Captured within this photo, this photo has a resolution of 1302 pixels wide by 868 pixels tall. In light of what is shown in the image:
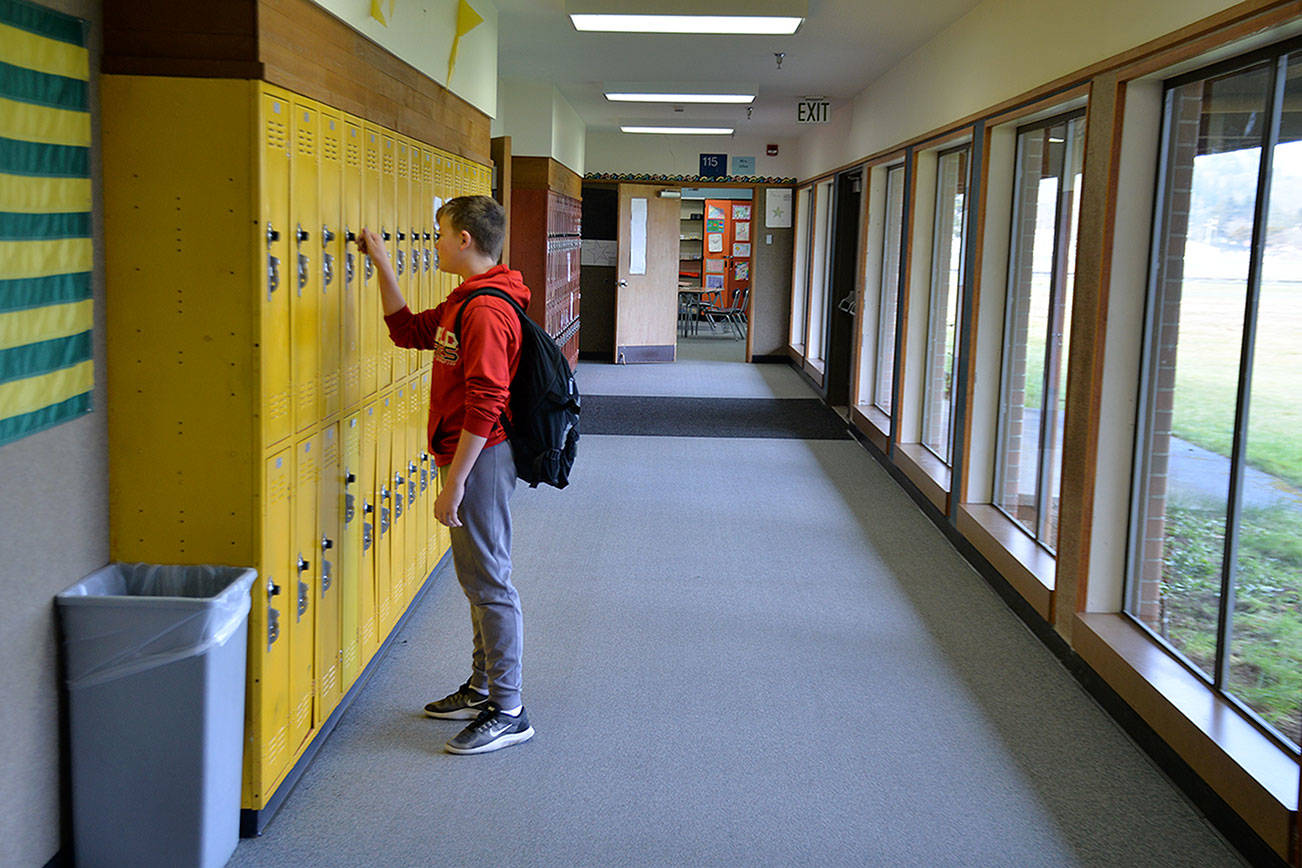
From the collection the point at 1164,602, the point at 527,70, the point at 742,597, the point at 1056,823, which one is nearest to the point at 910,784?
the point at 1056,823

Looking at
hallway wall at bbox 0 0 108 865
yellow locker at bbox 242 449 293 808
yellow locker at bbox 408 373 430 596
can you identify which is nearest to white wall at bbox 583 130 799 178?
yellow locker at bbox 408 373 430 596

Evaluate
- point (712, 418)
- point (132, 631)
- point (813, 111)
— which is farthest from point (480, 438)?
point (813, 111)

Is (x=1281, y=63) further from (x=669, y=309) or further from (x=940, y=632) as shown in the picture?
(x=669, y=309)

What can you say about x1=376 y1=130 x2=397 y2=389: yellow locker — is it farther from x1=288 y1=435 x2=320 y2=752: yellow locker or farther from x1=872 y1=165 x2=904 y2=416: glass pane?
x1=872 y1=165 x2=904 y2=416: glass pane

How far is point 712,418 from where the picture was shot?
9.75m

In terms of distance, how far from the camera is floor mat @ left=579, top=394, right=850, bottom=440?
905 cm

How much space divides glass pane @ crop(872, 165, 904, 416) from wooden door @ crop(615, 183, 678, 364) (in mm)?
5037

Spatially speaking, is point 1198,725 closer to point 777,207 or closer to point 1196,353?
point 1196,353

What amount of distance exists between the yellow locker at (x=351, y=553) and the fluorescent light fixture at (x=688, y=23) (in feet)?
10.7

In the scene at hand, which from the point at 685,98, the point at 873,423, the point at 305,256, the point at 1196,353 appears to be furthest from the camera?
the point at 685,98

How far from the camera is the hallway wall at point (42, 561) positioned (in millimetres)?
2352

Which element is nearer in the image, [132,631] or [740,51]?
[132,631]

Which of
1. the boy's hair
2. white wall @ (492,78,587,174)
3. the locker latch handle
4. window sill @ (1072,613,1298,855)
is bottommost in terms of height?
window sill @ (1072,613,1298,855)

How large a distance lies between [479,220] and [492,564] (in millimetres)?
984
